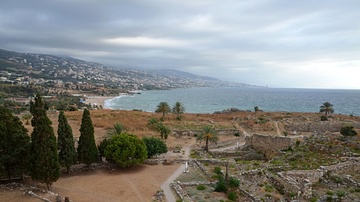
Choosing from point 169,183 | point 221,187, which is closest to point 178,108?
point 169,183

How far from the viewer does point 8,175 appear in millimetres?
22734

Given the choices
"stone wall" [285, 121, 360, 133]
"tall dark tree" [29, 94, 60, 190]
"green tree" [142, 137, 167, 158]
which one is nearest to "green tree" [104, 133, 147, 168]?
"green tree" [142, 137, 167, 158]

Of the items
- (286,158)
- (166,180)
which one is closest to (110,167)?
(166,180)

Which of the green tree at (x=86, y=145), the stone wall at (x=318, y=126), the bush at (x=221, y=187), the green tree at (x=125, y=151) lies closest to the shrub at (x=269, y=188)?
the bush at (x=221, y=187)

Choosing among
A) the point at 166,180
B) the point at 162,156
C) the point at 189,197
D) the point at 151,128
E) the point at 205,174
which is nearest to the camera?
the point at 189,197

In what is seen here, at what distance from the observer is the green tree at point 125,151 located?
2653 cm

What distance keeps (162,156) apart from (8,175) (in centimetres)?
1597

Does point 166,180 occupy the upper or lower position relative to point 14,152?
lower

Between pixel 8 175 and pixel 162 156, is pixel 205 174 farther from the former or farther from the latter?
pixel 8 175

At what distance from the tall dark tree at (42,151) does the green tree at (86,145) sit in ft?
14.6

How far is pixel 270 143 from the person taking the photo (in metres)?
37.7

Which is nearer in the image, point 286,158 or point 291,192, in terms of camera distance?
point 291,192

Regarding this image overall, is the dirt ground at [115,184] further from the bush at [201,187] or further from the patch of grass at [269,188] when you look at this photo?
the patch of grass at [269,188]

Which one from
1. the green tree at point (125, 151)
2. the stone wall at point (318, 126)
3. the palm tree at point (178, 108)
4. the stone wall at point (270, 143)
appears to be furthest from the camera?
the palm tree at point (178, 108)
